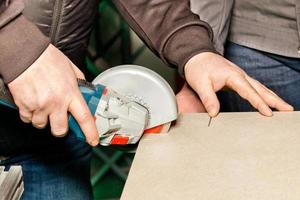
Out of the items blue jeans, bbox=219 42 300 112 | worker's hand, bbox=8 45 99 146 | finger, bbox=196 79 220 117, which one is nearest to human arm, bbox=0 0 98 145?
worker's hand, bbox=8 45 99 146

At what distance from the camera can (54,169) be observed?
37.2 inches

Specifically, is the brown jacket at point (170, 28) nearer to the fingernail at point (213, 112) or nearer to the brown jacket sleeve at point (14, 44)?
the fingernail at point (213, 112)

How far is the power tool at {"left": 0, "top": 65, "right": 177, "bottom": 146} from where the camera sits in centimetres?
68

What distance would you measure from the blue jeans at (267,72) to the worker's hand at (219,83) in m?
0.25

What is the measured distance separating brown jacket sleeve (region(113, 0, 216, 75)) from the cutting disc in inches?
3.2

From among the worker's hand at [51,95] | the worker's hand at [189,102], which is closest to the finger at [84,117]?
the worker's hand at [51,95]

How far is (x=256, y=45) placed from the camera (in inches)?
40.3

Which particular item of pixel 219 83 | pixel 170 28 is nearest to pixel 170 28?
pixel 170 28

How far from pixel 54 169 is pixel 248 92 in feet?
1.19

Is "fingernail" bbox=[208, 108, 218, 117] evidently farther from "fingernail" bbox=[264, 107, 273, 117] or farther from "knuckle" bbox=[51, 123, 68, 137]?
"knuckle" bbox=[51, 123, 68, 137]

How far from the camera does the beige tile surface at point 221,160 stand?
626 mm

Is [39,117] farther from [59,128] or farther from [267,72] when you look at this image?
[267,72]

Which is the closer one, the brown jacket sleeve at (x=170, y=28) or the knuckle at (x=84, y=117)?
the knuckle at (x=84, y=117)

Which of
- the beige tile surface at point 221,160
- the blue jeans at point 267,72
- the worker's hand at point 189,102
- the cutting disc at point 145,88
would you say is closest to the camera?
the beige tile surface at point 221,160
